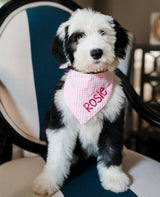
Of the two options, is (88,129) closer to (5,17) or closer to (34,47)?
(34,47)

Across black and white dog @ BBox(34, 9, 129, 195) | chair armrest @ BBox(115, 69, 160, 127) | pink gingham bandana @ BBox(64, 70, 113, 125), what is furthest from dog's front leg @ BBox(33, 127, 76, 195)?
chair armrest @ BBox(115, 69, 160, 127)

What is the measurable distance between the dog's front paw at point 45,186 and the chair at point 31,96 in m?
0.03

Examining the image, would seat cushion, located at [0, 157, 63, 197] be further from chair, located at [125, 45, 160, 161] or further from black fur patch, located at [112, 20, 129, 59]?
chair, located at [125, 45, 160, 161]

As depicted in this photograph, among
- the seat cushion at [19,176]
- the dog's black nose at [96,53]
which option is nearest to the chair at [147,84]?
the dog's black nose at [96,53]

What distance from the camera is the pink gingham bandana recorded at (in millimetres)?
1030

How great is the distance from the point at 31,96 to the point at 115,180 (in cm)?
61

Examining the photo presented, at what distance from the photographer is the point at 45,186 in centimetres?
99

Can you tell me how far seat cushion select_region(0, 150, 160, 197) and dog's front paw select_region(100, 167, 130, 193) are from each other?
0.02 m

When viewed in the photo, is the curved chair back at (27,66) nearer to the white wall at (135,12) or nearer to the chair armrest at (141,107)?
the chair armrest at (141,107)

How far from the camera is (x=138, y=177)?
42.0 inches

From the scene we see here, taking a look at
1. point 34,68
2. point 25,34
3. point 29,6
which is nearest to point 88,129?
point 34,68

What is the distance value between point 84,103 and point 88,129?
111 millimetres

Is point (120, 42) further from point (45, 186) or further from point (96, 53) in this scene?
point (45, 186)

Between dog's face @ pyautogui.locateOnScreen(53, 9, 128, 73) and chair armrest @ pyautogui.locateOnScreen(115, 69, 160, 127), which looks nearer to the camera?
dog's face @ pyautogui.locateOnScreen(53, 9, 128, 73)
